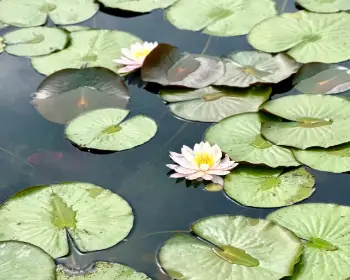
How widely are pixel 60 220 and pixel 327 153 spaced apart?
87cm

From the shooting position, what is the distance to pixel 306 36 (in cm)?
260

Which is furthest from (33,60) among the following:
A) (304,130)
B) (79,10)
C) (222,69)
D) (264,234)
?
(264,234)

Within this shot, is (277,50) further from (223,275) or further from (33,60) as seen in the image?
(223,275)

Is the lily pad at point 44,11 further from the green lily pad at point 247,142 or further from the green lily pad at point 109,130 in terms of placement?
the green lily pad at point 247,142

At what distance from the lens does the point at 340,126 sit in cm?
208

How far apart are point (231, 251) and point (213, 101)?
2.47 feet

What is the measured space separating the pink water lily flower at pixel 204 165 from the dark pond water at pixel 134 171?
0.04m

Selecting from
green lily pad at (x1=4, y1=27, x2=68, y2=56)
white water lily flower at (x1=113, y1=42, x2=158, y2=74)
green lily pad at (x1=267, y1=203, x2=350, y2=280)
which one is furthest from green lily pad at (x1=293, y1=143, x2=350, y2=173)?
green lily pad at (x1=4, y1=27, x2=68, y2=56)

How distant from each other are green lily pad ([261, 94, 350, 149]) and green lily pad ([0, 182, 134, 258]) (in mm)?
590

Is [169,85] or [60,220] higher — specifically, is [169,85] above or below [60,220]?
above

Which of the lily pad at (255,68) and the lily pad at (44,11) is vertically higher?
the lily pad at (255,68)

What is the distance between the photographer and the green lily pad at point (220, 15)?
107 inches

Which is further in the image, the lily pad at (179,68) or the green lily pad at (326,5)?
the green lily pad at (326,5)

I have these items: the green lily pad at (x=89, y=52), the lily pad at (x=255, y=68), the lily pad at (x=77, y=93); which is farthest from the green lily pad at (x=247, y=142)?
the green lily pad at (x=89, y=52)
